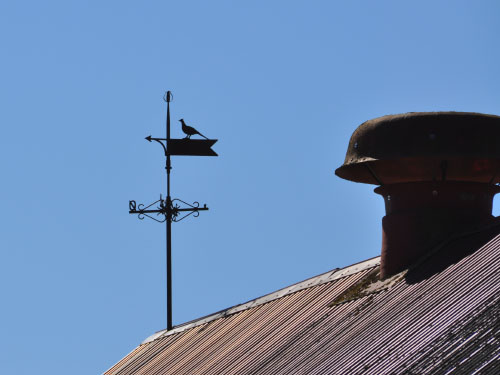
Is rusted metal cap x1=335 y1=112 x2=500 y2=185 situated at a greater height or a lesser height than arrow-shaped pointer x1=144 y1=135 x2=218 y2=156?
→ greater

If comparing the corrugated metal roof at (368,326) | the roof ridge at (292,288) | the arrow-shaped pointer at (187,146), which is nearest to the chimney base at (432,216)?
the corrugated metal roof at (368,326)

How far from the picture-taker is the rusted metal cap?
49.1 ft

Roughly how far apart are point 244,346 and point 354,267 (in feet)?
5.78

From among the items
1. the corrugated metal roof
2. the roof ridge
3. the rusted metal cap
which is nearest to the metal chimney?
the rusted metal cap

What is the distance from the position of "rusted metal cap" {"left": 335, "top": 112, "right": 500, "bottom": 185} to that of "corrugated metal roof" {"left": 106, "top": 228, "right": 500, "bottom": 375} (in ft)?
2.86

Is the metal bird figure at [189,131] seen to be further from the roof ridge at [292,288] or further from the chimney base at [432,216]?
the chimney base at [432,216]

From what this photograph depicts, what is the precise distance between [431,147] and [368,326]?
8.13 ft

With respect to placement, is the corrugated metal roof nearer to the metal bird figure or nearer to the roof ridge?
the roof ridge

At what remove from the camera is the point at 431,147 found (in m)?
15.0

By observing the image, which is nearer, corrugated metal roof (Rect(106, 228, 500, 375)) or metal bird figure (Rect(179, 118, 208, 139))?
corrugated metal roof (Rect(106, 228, 500, 375))

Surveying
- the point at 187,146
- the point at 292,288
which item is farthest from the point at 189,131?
the point at 292,288

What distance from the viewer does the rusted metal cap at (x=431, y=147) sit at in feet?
49.1

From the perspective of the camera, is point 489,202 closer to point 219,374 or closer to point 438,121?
point 438,121

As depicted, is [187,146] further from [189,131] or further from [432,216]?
[432,216]
